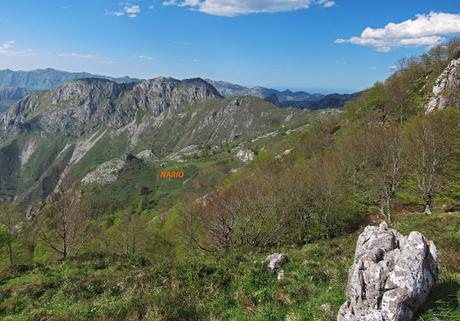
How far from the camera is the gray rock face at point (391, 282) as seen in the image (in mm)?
7836

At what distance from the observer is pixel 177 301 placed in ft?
41.4

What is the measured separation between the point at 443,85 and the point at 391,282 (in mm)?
104866

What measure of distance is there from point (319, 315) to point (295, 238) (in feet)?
131

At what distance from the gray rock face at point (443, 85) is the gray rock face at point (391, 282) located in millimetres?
85806

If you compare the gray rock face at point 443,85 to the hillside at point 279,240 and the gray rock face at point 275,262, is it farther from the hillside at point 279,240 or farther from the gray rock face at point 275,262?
the gray rock face at point 275,262

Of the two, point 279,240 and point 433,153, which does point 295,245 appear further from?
point 433,153

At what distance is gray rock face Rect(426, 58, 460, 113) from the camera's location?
8425 cm

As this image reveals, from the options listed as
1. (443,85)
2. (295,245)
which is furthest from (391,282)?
(443,85)

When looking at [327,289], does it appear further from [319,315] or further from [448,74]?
[448,74]

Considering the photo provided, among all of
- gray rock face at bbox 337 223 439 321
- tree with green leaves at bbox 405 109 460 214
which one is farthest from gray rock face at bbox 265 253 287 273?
tree with green leaves at bbox 405 109 460 214

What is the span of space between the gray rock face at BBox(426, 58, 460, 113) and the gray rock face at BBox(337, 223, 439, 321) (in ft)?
282

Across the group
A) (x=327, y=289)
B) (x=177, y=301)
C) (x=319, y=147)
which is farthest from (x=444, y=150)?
(x=319, y=147)

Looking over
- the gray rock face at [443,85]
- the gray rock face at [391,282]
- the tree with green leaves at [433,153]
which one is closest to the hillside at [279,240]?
the gray rock face at [391,282]

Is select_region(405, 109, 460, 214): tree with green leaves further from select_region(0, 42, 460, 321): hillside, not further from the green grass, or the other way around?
the green grass
